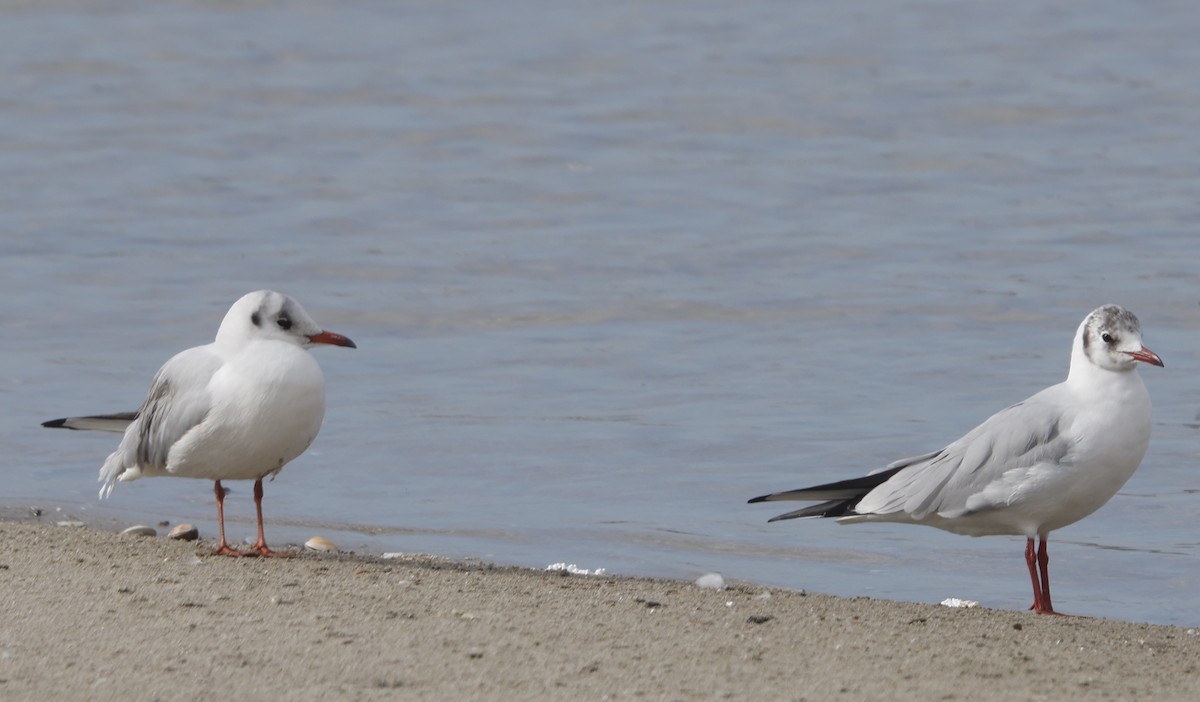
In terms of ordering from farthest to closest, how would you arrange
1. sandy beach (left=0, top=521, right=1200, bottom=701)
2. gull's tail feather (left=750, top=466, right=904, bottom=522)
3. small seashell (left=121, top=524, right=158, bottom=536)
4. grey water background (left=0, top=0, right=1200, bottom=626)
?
1. grey water background (left=0, top=0, right=1200, bottom=626)
2. small seashell (left=121, top=524, right=158, bottom=536)
3. gull's tail feather (left=750, top=466, right=904, bottom=522)
4. sandy beach (left=0, top=521, right=1200, bottom=701)

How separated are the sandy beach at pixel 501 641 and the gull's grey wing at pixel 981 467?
16.1 inches

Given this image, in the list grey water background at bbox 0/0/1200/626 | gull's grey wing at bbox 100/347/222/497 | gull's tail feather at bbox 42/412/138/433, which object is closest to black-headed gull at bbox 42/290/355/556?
gull's grey wing at bbox 100/347/222/497

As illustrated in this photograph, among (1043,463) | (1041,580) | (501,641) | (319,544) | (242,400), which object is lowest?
(319,544)

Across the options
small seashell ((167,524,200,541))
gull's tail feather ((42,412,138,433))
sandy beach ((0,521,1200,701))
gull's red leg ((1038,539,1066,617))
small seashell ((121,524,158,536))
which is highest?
gull's tail feather ((42,412,138,433))

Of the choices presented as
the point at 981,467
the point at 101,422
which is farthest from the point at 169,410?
the point at 981,467

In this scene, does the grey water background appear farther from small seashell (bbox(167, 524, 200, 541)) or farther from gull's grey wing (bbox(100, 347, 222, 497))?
gull's grey wing (bbox(100, 347, 222, 497))

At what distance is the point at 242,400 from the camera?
6.48m

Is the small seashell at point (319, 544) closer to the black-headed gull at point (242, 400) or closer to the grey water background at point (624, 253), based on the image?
the grey water background at point (624, 253)

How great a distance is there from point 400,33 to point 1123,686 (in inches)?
764

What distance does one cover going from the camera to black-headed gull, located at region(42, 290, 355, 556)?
6.49 metres

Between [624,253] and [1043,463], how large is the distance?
7.28 metres

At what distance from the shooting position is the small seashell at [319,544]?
7414mm

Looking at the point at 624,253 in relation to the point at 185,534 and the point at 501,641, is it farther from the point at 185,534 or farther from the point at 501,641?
the point at 501,641

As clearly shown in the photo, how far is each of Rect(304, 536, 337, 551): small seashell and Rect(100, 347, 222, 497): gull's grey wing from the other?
2.55 ft
